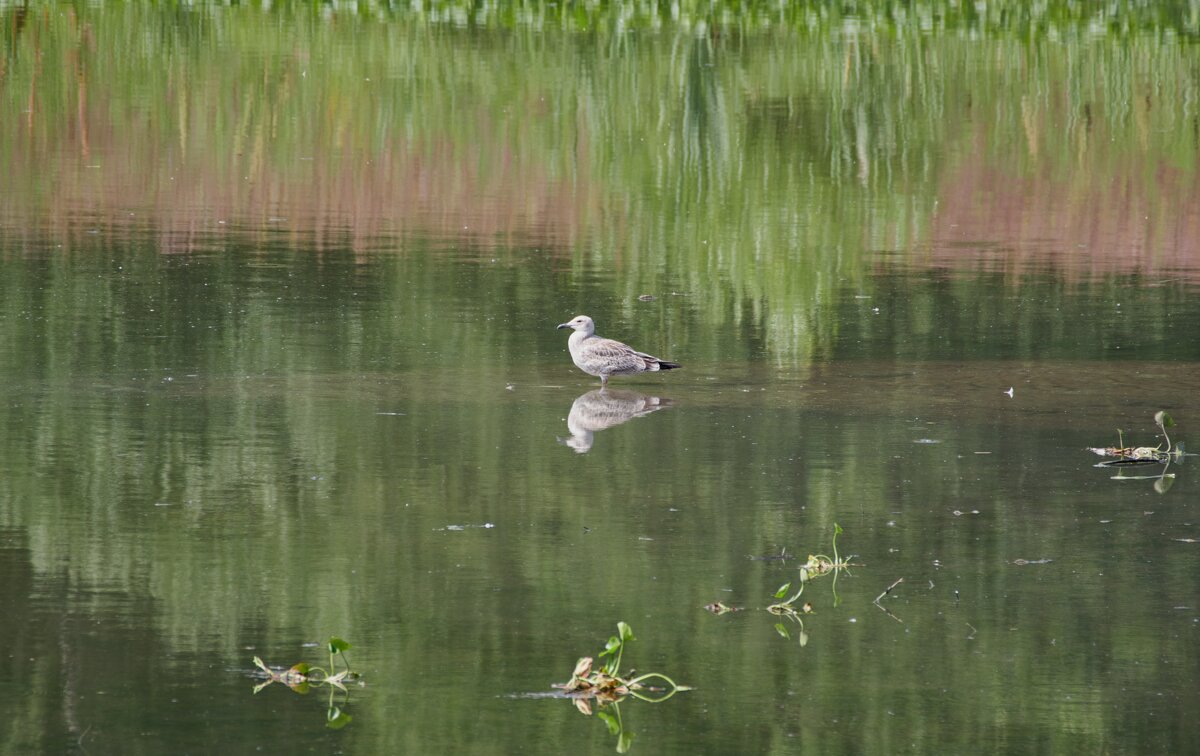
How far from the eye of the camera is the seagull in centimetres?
1234

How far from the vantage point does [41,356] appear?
41.5 ft

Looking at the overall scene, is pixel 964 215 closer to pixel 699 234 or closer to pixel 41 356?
pixel 699 234

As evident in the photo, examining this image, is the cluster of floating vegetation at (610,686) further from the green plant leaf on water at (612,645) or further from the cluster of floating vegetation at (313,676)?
the cluster of floating vegetation at (313,676)

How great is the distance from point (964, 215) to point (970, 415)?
904 centimetres

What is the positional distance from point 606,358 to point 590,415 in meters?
0.86

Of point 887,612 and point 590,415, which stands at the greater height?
point 590,415

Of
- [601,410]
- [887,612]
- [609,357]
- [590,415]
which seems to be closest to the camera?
[887,612]

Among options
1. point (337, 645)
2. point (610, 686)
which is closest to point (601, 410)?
point (610, 686)

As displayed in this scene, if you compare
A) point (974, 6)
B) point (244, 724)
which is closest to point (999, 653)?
point (244, 724)

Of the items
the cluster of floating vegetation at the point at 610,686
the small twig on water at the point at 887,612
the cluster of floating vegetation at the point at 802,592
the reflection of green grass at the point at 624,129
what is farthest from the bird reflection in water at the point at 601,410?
the cluster of floating vegetation at the point at 610,686

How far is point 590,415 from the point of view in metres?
11.5

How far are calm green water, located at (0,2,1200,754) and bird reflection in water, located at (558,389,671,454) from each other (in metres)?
0.04

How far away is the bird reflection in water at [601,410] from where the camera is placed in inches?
430

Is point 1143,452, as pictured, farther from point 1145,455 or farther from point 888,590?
point 888,590
